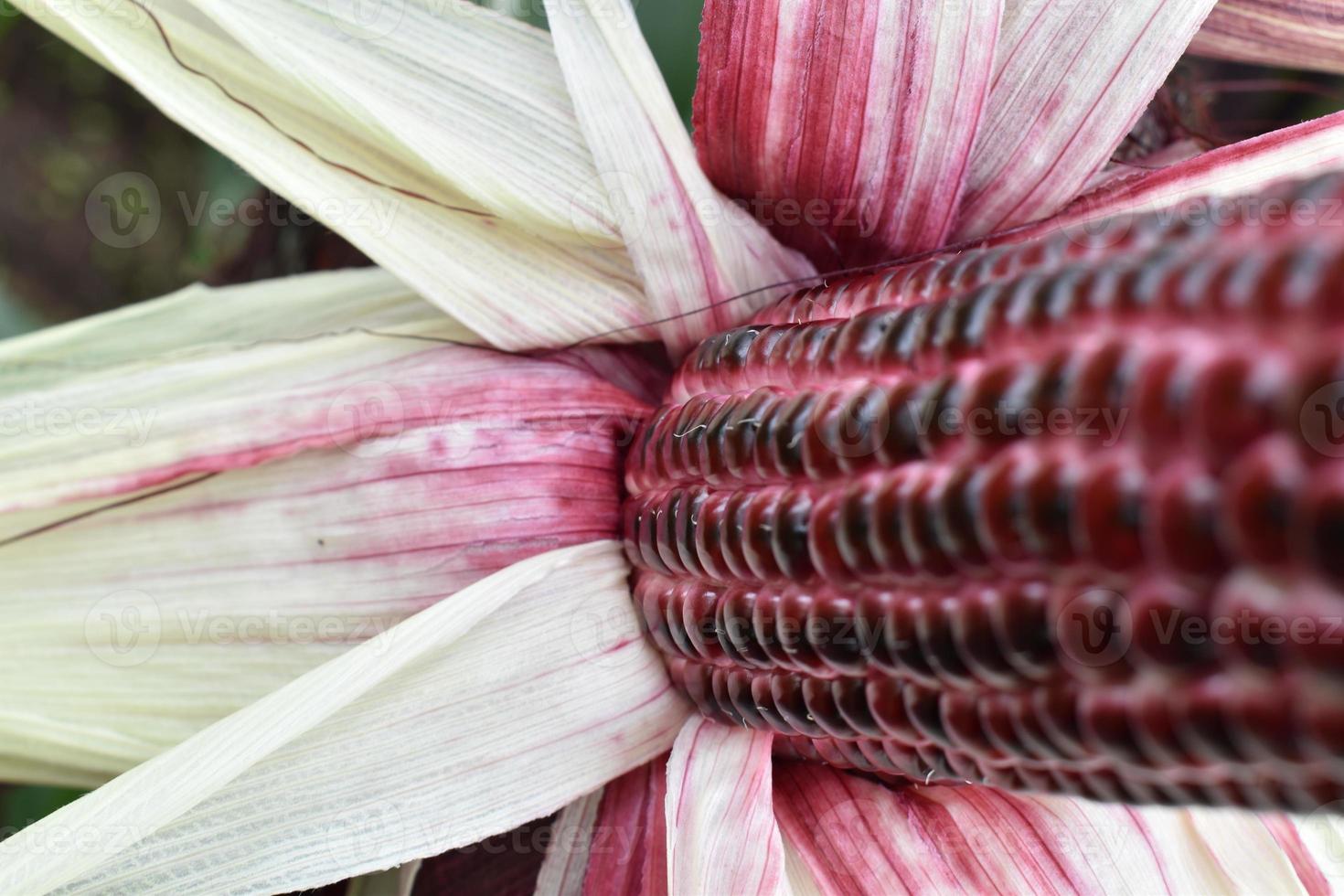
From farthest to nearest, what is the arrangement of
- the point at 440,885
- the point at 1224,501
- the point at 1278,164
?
the point at 440,885, the point at 1278,164, the point at 1224,501

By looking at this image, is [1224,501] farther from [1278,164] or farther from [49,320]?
[49,320]

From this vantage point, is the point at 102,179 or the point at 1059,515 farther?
the point at 102,179

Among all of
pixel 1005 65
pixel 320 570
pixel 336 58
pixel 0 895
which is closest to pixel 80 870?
pixel 0 895

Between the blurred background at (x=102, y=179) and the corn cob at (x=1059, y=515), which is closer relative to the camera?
the corn cob at (x=1059, y=515)

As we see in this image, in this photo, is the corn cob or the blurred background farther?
the blurred background
